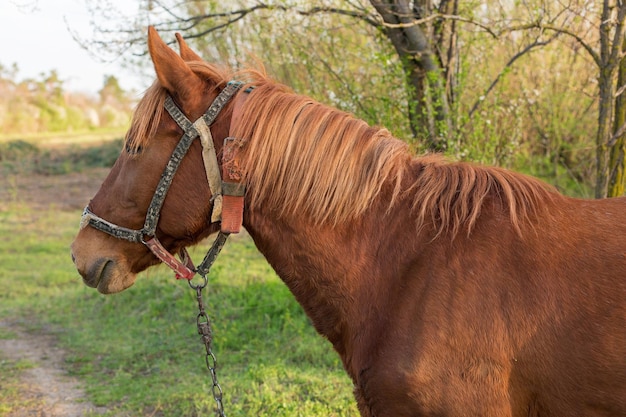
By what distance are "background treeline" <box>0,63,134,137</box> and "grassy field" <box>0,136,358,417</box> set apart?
1894 centimetres

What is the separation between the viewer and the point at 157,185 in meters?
2.39

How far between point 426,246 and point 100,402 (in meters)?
3.58

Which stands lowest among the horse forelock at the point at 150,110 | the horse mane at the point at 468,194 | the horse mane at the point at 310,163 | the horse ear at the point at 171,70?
the horse mane at the point at 468,194

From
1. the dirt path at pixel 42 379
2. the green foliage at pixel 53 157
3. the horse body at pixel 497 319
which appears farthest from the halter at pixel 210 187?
the green foliage at pixel 53 157

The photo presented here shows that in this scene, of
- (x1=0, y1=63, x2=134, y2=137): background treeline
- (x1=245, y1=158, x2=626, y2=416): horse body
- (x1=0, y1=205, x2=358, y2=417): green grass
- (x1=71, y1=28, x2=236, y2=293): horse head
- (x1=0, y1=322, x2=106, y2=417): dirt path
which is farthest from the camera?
(x1=0, y1=63, x2=134, y2=137): background treeline

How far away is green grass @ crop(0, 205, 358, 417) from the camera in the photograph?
4.54 meters

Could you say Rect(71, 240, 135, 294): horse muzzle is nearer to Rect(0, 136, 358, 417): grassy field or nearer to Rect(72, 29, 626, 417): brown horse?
Rect(72, 29, 626, 417): brown horse

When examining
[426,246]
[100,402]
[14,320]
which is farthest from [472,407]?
[14,320]

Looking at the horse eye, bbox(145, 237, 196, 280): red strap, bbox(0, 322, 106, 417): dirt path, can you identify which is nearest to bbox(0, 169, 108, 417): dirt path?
bbox(0, 322, 106, 417): dirt path

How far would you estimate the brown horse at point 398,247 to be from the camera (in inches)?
82.1

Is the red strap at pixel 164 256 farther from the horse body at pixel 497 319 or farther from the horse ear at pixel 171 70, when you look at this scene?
the horse body at pixel 497 319

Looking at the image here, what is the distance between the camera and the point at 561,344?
2066 millimetres

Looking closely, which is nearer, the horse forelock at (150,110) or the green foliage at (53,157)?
the horse forelock at (150,110)

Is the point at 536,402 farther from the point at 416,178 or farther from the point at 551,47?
the point at 551,47
